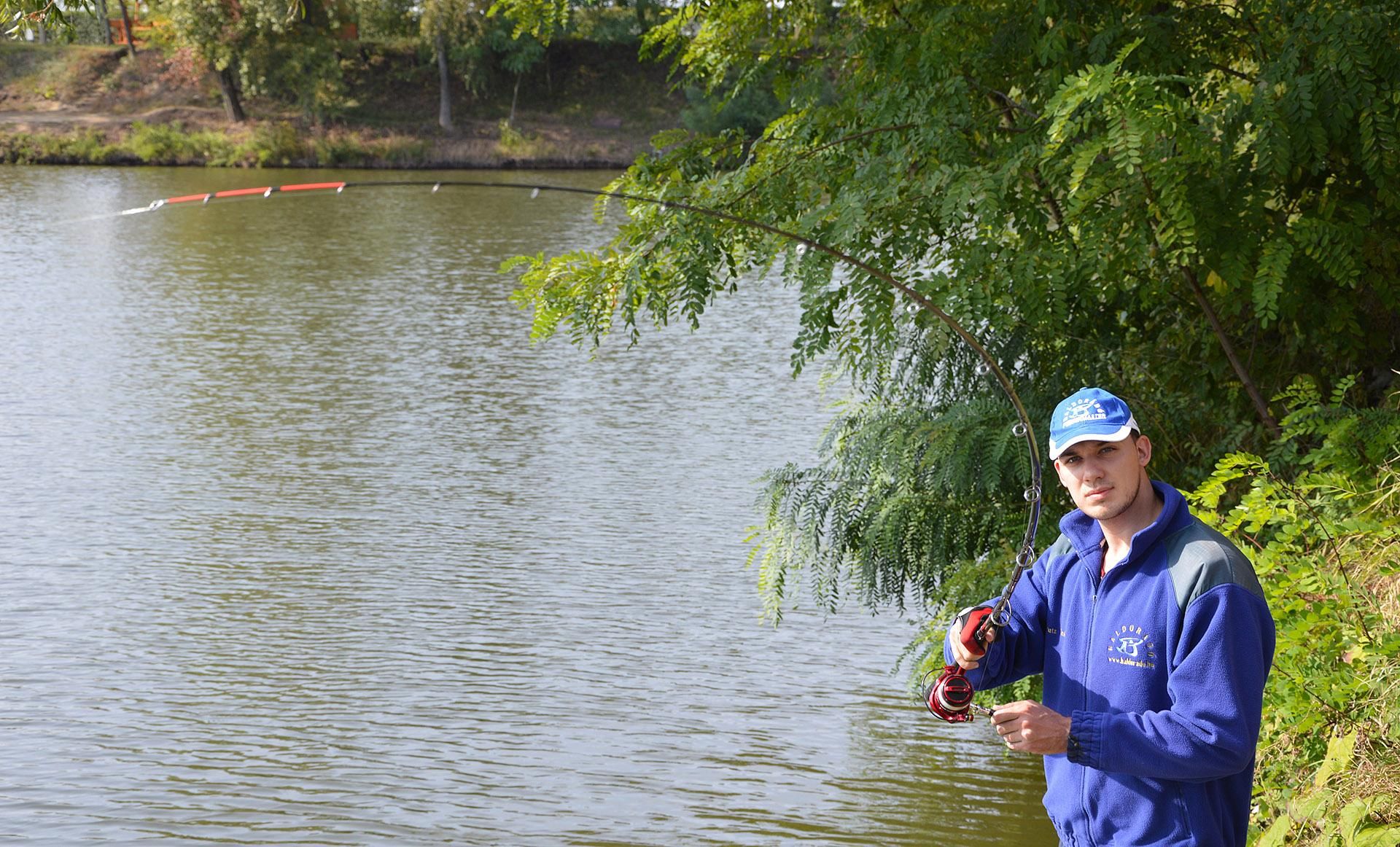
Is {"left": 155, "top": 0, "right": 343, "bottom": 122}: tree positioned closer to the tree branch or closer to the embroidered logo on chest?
the tree branch

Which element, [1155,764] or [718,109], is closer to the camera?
[1155,764]

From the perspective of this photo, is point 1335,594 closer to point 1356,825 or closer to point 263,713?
point 1356,825

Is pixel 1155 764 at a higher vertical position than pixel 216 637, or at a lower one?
higher

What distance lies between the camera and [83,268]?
23.2 meters

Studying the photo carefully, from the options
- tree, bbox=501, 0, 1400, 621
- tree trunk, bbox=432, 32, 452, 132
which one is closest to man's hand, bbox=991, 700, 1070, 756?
tree, bbox=501, 0, 1400, 621

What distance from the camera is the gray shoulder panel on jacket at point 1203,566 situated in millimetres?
2453

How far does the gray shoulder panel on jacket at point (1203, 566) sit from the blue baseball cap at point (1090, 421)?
22 cm

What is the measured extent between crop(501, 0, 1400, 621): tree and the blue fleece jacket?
2.97 metres

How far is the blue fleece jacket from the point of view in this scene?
245 centimetres

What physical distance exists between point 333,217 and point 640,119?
2609 cm

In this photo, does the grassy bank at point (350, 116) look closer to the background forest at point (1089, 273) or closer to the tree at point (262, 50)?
the tree at point (262, 50)

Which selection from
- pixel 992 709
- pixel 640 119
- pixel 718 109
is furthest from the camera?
pixel 640 119

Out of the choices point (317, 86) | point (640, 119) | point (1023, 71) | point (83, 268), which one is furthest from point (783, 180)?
point (640, 119)

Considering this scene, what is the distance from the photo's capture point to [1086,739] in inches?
99.4
